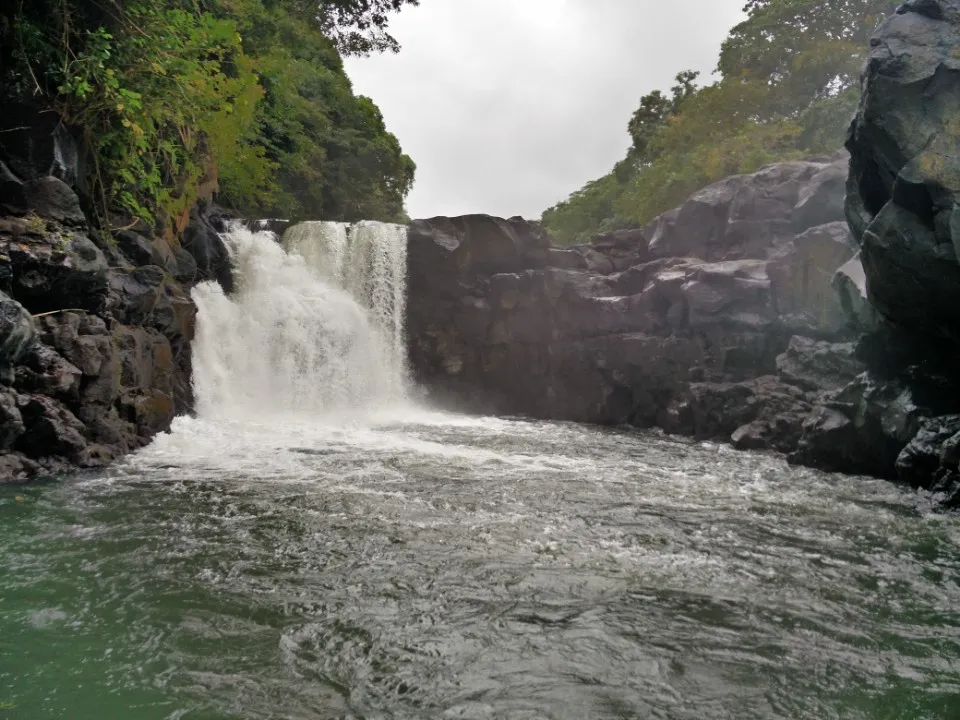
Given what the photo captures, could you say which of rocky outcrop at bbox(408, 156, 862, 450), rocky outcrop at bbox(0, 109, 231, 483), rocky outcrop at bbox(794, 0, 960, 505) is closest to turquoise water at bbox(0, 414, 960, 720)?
rocky outcrop at bbox(0, 109, 231, 483)

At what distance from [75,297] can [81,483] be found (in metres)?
2.99

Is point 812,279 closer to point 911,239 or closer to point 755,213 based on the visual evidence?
point 755,213

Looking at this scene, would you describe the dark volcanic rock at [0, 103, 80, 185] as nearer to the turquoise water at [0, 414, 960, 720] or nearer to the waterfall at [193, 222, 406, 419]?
the turquoise water at [0, 414, 960, 720]

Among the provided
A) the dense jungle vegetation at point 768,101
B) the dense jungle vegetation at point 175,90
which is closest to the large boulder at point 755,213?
the dense jungle vegetation at point 768,101

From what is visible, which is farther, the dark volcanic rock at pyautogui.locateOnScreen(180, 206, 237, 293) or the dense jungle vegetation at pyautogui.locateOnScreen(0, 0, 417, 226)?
the dark volcanic rock at pyautogui.locateOnScreen(180, 206, 237, 293)

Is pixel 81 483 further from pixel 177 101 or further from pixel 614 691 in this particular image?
pixel 614 691

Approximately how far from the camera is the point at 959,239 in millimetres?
8539

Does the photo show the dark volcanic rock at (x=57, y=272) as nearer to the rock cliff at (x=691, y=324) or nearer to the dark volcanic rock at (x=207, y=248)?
the dark volcanic rock at (x=207, y=248)

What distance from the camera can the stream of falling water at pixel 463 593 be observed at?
12.1ft

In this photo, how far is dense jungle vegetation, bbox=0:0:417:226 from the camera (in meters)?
9.43

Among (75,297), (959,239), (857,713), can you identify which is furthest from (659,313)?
(857,713)

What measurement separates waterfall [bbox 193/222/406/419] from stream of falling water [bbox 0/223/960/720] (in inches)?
221

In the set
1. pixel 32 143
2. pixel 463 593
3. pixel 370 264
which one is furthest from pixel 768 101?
pixel 463 593

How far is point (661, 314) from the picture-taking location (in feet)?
68.1
